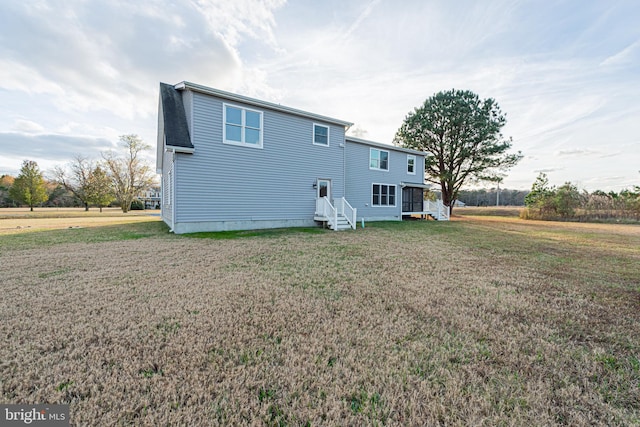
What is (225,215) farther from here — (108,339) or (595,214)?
(595,214)

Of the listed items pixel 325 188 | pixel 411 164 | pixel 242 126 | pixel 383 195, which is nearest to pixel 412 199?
pixel 411 164

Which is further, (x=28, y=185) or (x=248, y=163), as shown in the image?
(x=28, y=185)

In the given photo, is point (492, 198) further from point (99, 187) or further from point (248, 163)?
point (99, 187)

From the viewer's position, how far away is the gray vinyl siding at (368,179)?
15.3 meters

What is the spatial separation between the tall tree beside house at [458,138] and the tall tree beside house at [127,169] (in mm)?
31987

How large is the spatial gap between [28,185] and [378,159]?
40608 mm

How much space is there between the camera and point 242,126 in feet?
34.7

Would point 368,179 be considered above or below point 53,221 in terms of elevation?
above

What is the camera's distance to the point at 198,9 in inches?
366

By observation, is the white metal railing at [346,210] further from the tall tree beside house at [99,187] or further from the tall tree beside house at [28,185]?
the tall tree beside house at [28,185]

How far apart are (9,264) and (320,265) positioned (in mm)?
6254

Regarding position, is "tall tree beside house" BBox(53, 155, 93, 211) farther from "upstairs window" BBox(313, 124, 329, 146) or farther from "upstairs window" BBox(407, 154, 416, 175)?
"upstairs window" BBox(407, 154, 416, 175)

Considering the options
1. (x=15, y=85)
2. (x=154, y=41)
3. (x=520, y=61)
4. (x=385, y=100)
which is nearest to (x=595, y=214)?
(x=520, y=61)

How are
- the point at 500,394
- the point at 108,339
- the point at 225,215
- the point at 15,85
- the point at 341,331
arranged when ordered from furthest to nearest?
the point at 15,85
the point at 225,215
the point at 341,331
the point at 108,339
the point at 500,394
